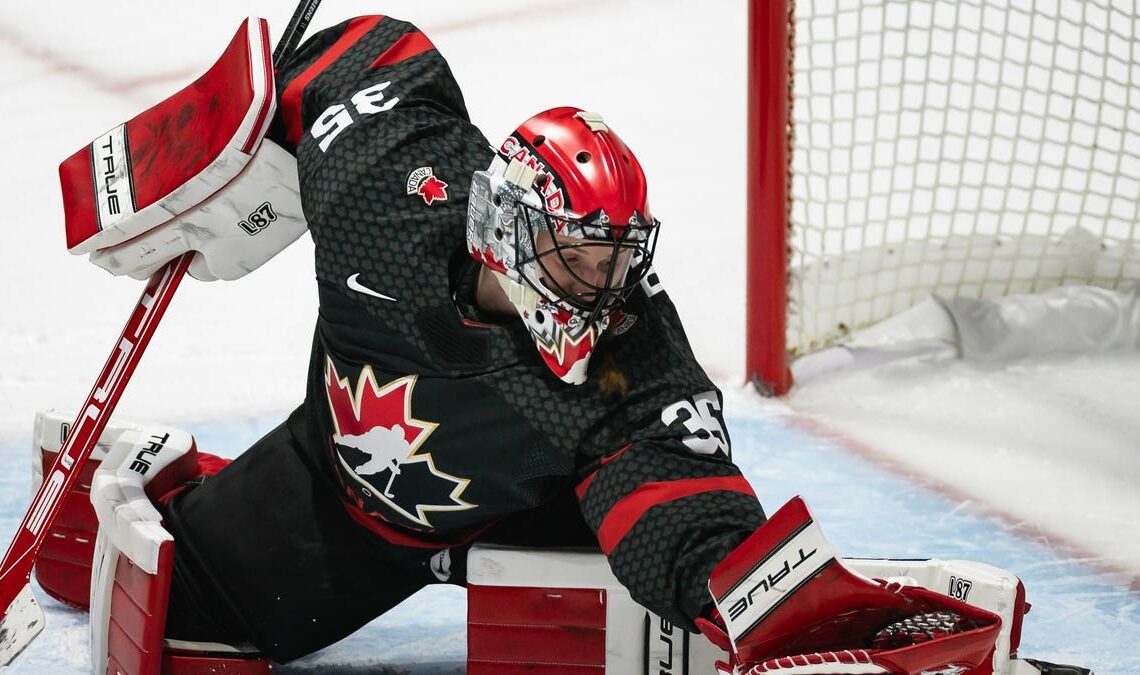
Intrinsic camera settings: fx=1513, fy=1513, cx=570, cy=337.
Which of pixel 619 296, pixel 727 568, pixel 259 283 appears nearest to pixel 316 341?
pixel 619 296

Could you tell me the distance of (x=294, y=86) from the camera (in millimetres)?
2307

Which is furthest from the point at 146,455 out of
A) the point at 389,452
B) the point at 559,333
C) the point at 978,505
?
the point at 978,505

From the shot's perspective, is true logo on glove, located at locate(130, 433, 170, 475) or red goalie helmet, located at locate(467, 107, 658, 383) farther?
true logo on glove, located at locate(130, 433, 170, 475)

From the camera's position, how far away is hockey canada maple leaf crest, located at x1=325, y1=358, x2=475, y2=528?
202 cm

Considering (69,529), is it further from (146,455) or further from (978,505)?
(978,505)

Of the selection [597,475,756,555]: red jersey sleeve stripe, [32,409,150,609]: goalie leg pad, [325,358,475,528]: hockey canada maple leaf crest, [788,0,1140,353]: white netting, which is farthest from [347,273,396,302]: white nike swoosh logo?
[788,0,1140,353]: white netting

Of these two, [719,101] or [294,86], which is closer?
[294,86]

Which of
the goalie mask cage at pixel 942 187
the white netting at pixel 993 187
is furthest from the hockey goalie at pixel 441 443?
the white netting at pixel 993 187

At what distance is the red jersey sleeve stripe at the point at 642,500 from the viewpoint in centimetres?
180

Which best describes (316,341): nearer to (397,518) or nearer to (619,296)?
(397,518)

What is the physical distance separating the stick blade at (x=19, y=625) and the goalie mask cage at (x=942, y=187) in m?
1.85

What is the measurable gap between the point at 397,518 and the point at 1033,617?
1153mm

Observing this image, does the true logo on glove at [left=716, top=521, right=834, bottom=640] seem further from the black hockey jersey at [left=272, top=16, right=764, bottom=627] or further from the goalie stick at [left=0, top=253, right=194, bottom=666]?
the goalie stick at [left=0, top=253, right=194, bottom=666]

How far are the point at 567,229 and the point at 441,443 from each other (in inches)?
14.2
